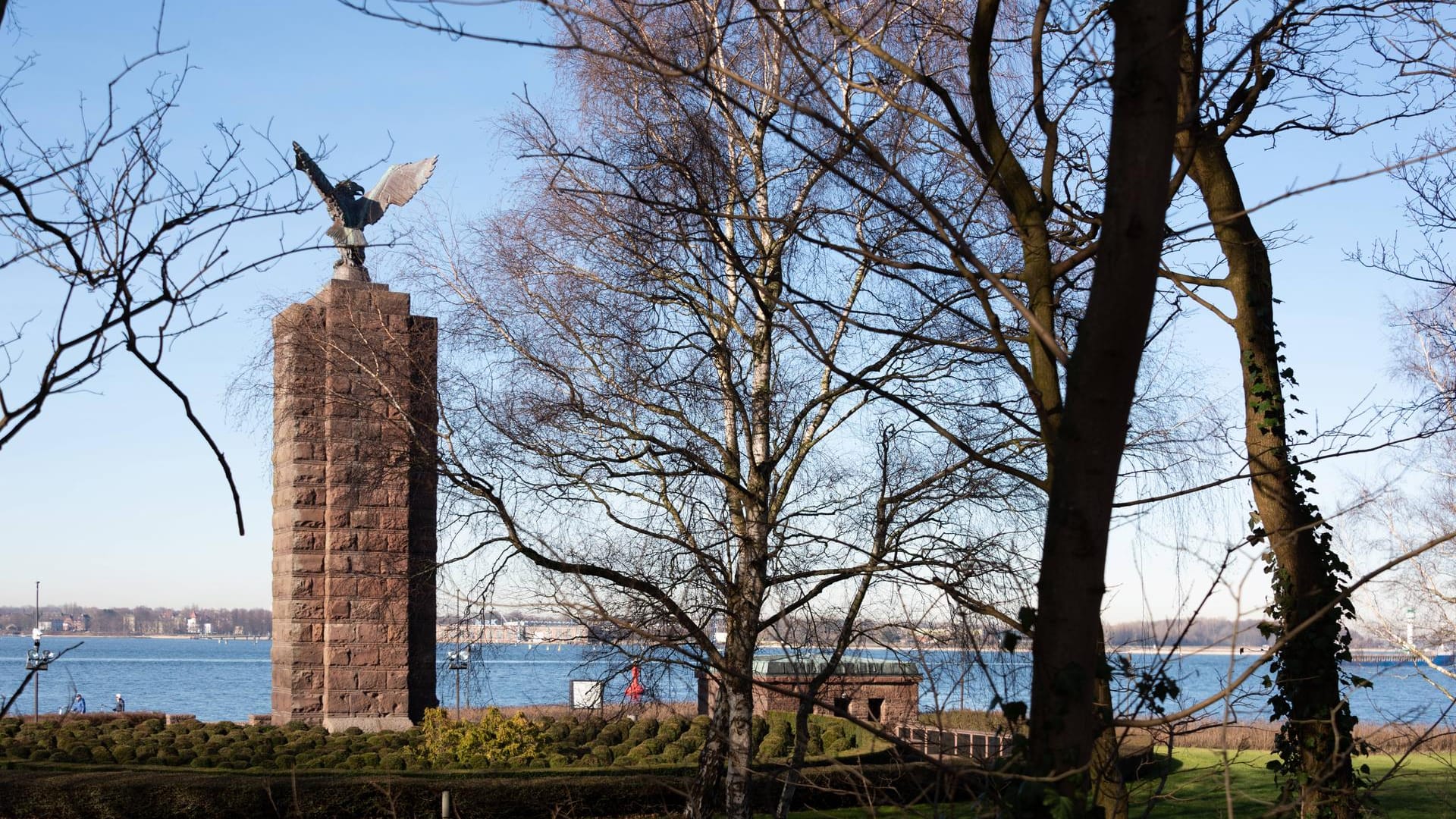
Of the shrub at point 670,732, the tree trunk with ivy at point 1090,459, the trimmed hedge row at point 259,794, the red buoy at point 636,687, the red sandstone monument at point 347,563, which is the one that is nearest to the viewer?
the tree trunk with ivy at point 1090,459

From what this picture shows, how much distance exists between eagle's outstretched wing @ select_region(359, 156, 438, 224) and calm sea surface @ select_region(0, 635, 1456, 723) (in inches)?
208

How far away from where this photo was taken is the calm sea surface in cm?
511

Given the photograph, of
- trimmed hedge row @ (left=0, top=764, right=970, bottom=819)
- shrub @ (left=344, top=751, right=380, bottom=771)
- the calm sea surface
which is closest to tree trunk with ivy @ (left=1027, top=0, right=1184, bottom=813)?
the calm sea surface

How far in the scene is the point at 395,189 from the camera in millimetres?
14930

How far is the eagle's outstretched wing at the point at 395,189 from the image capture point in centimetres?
1488

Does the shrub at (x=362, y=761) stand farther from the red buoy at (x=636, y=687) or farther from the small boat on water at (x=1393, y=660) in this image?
the small boat on water at (x=1393, y=660)

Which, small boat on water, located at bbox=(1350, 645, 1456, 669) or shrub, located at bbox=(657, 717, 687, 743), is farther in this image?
shrub, located at bbox=(657, 717, 687, 743)

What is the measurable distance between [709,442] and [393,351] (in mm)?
3704

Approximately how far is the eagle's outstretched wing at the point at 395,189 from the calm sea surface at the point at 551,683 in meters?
5.29

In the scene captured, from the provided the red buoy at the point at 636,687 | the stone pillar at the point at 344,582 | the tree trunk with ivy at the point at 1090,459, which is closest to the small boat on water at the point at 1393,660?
the tree trunk with ivy at the point at 1090,459

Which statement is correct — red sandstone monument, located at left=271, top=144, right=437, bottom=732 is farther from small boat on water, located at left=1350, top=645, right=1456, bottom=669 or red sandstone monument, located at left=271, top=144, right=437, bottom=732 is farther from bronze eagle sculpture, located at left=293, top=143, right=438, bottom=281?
small boat on water, located at left=1350, top=645, right=1456, bottom=669

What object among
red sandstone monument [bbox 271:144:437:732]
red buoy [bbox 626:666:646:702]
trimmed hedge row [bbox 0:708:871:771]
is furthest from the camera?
red sandstone monument [bbox 271:144:437:732]

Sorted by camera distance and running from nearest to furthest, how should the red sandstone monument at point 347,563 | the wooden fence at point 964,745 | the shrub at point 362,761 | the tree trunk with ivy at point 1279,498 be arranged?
the wooden fence at point 964,745, the tree trunk with ivy at point 1279,498, the shrub at point 362,761, the red sandstone monument at point 347,563

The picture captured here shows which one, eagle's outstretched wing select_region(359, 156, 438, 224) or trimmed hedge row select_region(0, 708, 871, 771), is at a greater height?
eagle's outstretched wing select_region(359, 156, 438, 224)
